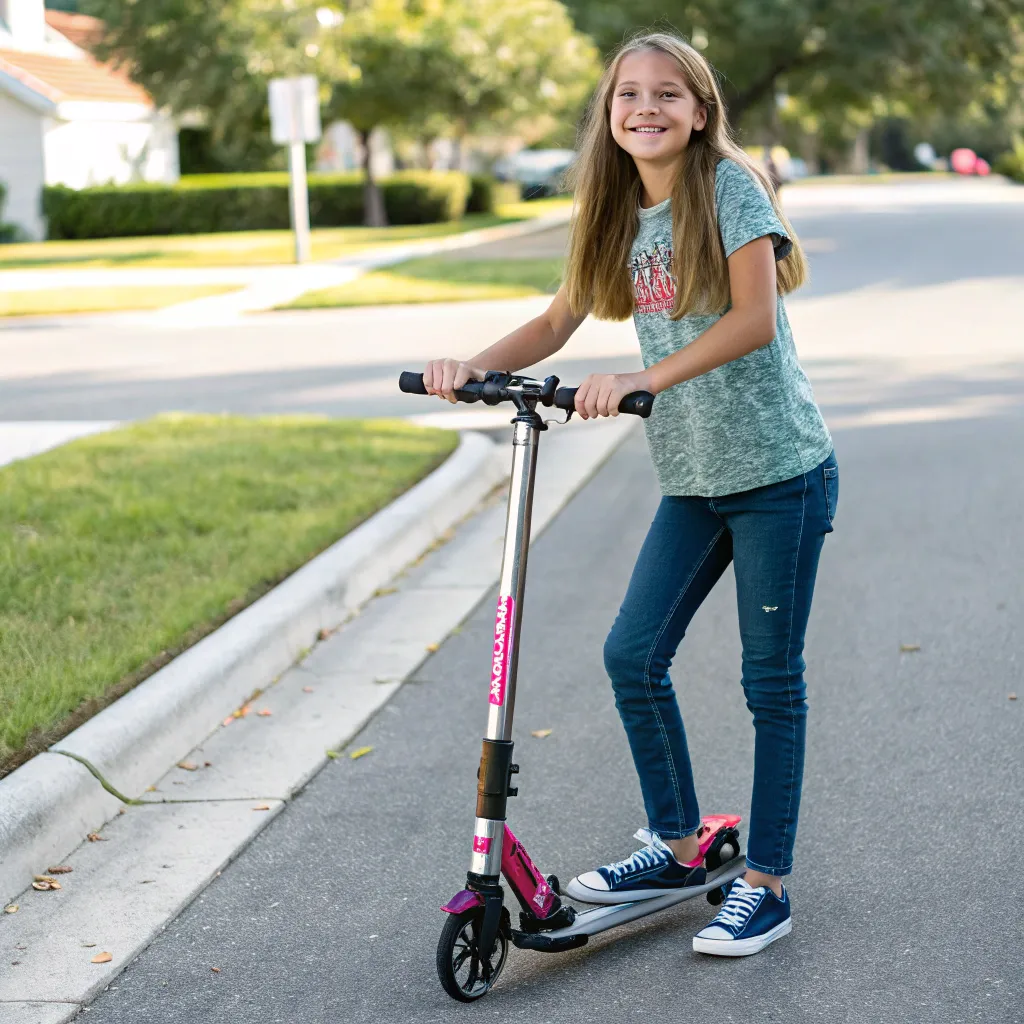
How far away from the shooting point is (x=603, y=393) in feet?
9.90

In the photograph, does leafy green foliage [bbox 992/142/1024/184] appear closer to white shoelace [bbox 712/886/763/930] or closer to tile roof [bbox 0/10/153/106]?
tile roof [bbox 0/10/153/106]

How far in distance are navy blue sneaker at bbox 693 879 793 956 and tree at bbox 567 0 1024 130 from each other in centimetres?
4232

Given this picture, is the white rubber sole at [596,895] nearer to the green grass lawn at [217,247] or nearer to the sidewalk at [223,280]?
the sidewalk at [223,280]

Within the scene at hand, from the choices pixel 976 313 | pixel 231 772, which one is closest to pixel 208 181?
pixel 976 313

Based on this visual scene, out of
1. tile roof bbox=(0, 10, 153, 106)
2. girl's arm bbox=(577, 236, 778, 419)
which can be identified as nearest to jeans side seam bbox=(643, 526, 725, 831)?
girl's arm bbox=(577, 236, 778, 419)

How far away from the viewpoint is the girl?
3.23 meters

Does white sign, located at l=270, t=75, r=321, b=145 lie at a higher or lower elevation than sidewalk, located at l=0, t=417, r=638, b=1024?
higher

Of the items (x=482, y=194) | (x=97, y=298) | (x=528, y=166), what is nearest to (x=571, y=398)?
(x=97, y=298)

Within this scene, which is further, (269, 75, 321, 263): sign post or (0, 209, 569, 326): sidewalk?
(269, 75, 321, 263): sign post

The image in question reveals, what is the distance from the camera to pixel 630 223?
3426 mm

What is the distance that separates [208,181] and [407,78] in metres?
6.06

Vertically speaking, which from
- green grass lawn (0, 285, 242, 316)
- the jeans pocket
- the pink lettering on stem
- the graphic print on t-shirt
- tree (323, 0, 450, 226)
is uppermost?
tree (323, 0, 450, 226)

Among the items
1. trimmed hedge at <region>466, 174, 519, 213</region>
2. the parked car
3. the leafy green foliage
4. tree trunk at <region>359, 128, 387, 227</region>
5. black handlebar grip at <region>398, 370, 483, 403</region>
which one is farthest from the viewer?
the leafy green foliage

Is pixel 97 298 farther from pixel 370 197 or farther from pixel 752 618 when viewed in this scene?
pixel 370 197
